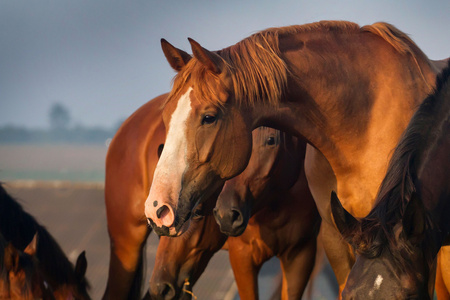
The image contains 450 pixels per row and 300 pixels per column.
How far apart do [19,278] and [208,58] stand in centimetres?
203

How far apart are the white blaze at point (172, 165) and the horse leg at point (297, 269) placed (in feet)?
6.55

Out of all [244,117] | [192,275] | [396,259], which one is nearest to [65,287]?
[192,275]

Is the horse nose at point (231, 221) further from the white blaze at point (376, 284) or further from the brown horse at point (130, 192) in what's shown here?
the white blaze at point (376, 284)

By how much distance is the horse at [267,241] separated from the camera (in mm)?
4676

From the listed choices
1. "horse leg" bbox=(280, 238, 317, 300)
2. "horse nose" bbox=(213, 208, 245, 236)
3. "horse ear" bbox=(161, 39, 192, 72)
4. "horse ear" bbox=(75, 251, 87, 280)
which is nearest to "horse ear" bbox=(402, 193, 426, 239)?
"horse ear" bbox=(161, 39, 192, 72)

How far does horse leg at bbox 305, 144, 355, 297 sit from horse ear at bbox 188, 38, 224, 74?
0.96 metres

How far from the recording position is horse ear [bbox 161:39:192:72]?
11.4 feet

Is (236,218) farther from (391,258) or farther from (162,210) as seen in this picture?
(391,258)

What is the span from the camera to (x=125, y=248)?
18.6 feet

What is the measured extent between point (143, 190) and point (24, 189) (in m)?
8.06

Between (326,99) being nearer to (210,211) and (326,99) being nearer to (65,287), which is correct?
(210,211)

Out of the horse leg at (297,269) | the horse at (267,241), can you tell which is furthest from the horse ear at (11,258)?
the horse leg at (297,269)

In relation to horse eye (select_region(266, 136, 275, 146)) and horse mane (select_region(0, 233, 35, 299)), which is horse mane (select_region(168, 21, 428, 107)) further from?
horse mane (select_region(0, 233, 35, 299))

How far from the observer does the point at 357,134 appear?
12.0ft
